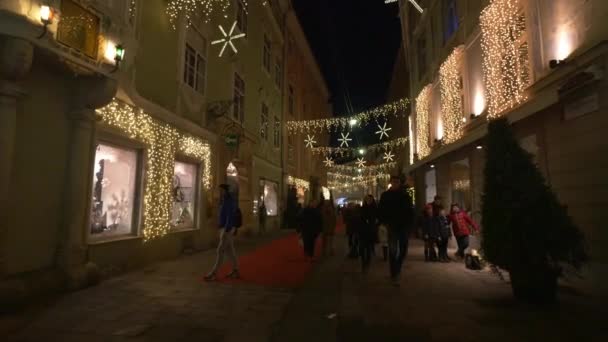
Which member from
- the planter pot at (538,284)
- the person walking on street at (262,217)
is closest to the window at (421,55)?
the person walking on street at (262,217)

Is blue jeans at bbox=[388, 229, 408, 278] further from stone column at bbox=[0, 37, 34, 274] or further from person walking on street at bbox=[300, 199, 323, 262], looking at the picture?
stone column at bbox=[0, 37, 34, 274]

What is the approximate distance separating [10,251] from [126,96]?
12.1ft

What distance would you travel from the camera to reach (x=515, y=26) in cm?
940

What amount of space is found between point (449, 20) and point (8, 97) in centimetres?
1516

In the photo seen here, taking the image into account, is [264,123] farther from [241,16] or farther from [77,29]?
[77,29]

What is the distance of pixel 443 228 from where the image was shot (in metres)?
9.92

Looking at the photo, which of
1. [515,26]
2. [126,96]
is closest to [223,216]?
[126,96]

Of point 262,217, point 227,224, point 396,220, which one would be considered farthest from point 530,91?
point 262,217

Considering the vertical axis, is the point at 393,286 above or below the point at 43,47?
below

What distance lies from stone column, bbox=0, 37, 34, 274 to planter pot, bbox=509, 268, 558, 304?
7.61 meters

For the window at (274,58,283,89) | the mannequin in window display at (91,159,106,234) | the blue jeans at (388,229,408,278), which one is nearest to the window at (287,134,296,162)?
the window at (274,58,283,89)

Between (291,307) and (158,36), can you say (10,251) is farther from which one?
(158,36)

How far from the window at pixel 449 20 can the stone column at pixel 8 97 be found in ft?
45.6

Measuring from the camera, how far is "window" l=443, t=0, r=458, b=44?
14464mm
